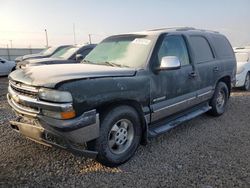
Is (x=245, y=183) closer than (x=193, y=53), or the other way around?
(x=245, y=183)

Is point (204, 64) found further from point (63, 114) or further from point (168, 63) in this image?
point (63, 114)

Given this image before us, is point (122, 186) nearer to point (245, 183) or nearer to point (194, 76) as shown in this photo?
point (245, 183)

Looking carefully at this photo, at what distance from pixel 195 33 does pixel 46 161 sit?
12.5ft

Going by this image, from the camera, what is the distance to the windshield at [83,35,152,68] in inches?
182

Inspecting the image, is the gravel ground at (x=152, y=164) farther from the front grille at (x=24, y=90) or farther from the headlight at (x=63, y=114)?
the front grille at (x=24, y=90)

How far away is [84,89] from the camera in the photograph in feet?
11.6

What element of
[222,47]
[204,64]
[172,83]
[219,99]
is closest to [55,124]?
[172,83]

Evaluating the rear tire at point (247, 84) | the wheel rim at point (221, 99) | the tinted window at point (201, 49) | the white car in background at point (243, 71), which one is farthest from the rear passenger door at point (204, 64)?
the rear tire at point (247, 84)

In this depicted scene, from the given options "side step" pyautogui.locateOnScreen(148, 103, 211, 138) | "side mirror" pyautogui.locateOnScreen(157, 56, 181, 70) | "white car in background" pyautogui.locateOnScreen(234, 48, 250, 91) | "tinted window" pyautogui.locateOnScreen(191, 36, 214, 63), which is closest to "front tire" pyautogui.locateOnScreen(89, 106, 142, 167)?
"side step" pyautogui.locateOnScreen(148, 103, 211, 138)

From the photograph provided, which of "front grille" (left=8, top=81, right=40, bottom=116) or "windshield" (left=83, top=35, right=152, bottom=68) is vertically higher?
"windshield" (left=83, top=35, right=152, bottom=68)

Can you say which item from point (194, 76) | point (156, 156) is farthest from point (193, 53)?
point (156, 156)

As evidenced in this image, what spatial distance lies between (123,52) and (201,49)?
6.36 ft

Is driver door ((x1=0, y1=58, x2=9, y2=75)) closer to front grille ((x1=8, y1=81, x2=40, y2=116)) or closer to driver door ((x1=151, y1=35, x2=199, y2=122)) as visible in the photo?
front grille ((x1=8, y1=81, x2=40, y2=116))

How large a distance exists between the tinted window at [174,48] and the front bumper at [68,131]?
173 centimetres
